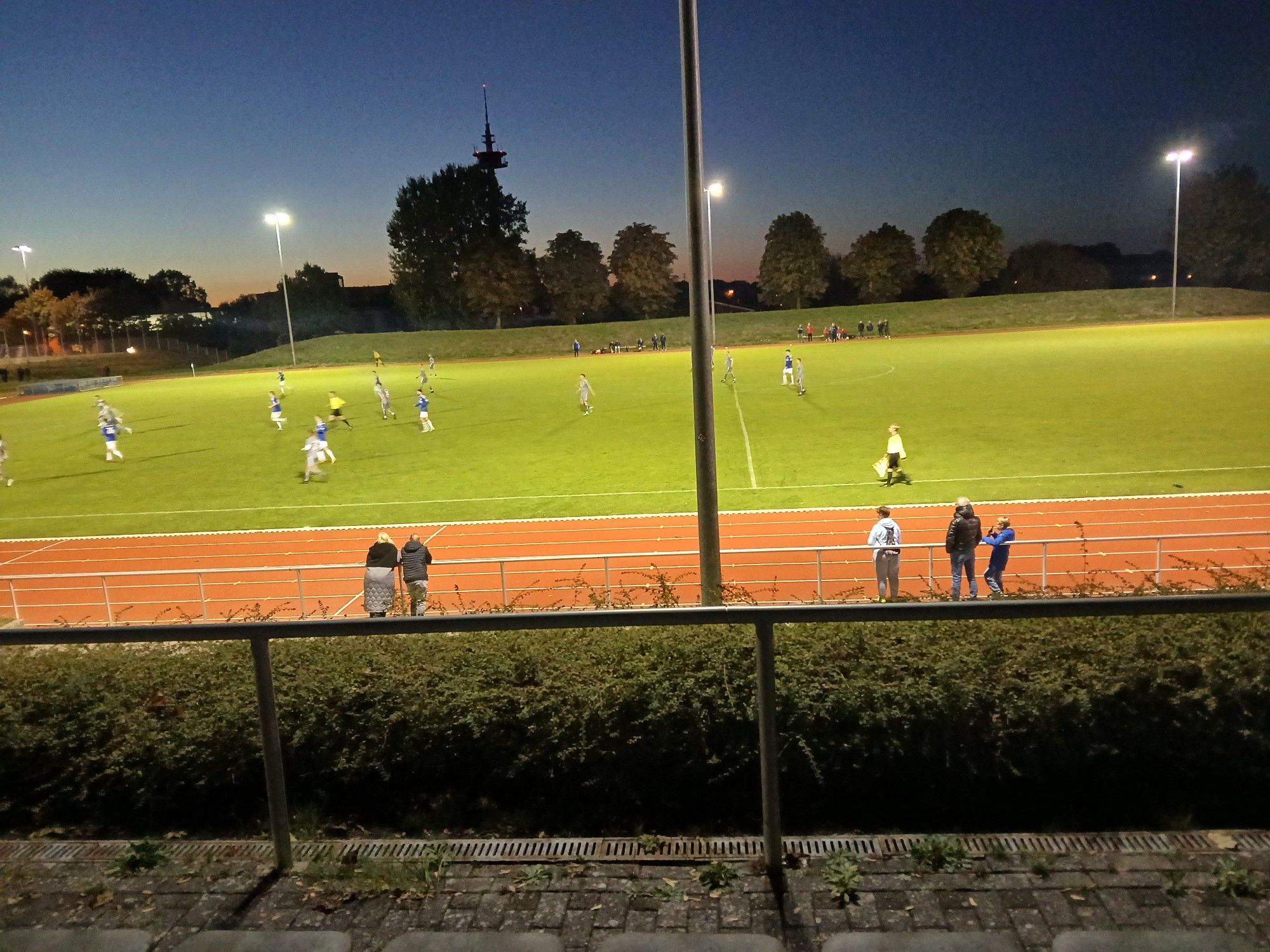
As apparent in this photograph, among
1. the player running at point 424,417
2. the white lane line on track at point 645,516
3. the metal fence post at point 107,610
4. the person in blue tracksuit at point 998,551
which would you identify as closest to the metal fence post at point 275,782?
the person in blue tracksuit at point 998,551

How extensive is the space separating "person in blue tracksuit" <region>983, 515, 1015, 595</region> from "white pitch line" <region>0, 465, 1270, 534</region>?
7938mm

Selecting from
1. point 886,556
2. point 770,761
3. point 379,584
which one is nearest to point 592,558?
point 379,584

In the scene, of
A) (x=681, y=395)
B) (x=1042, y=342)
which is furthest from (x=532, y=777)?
(x=1042, y=342)

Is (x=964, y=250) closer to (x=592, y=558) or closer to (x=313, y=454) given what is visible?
(x=313, y=454)

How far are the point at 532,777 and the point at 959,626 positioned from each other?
207cm

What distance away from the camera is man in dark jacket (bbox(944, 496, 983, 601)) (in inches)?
482

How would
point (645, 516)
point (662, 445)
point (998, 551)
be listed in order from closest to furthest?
point (998, 551), point (645, 516), point (662, 445)

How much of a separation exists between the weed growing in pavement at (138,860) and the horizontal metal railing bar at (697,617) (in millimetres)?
890

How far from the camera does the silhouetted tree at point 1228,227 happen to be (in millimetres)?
85812

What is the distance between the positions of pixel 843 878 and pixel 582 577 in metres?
11.7

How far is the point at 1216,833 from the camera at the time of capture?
10.7ft

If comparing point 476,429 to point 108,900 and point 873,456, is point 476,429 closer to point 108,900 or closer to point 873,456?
point 873,456

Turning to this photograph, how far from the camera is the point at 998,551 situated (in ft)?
40.6

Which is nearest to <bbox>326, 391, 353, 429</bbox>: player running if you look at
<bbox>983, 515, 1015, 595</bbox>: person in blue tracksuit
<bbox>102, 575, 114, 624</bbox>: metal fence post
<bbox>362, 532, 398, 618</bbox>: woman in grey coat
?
<bbox>102, 575, 114, 624</bbox>: metal fence post
